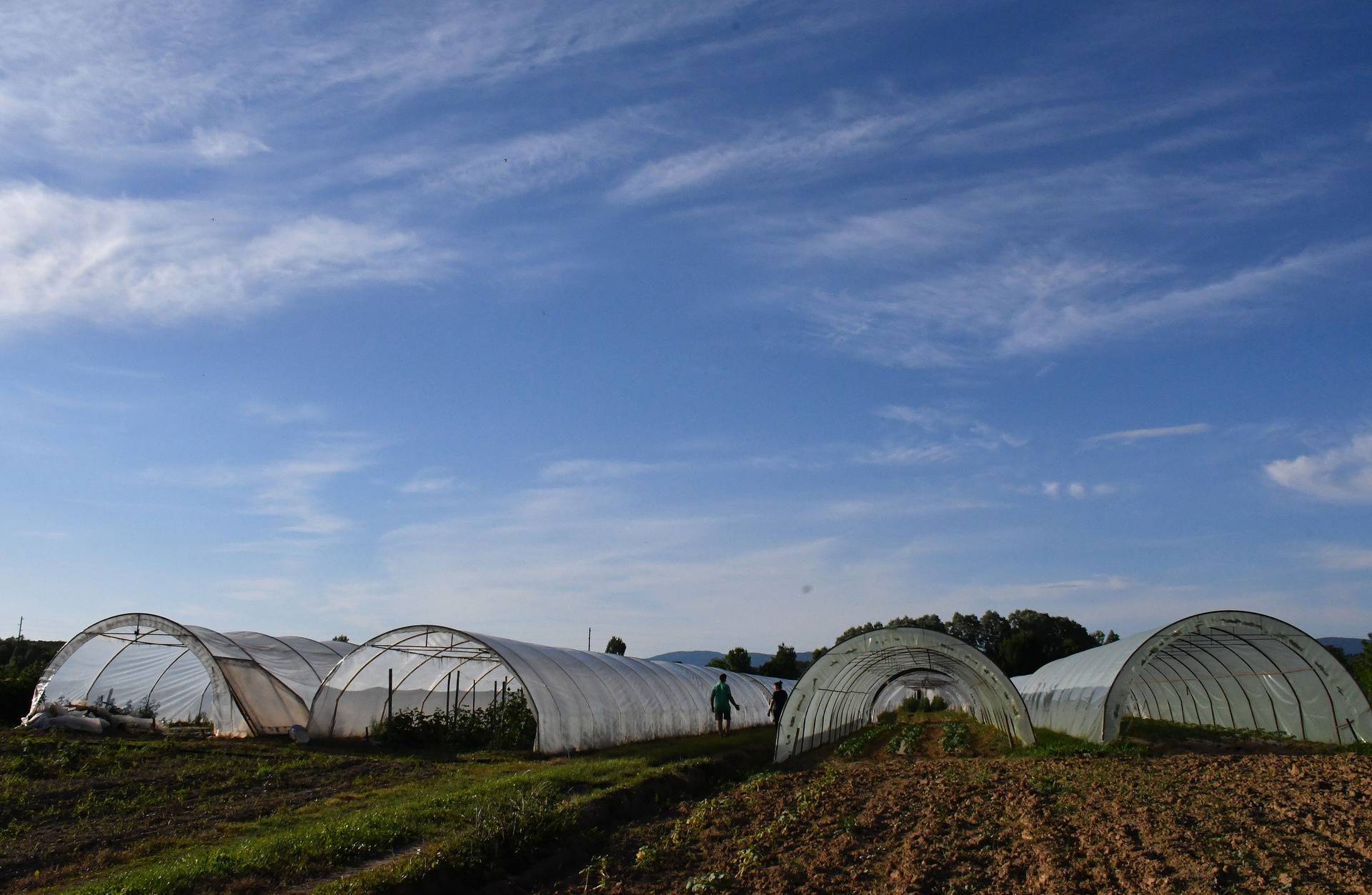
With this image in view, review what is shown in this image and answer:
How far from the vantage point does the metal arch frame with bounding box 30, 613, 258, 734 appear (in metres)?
22.5

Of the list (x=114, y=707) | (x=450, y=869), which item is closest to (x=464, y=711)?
(x=114, y=707)

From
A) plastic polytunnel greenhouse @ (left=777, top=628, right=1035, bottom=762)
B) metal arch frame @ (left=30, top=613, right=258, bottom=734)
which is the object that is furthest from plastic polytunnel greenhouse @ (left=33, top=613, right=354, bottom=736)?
plastic polytunnel greenhouse @ (left=777, top=628, right=1035, bottom=762)

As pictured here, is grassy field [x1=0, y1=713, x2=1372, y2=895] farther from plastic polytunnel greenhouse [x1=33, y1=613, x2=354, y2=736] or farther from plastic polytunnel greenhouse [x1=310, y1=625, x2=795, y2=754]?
plastic polytunnel greenhouse [x1=33, y1=613, x2=354, y2=736]

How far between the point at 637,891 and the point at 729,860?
4.32 ft

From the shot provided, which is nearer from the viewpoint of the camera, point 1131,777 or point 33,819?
point 33,819

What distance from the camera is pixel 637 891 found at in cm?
889

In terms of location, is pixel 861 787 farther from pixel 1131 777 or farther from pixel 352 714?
pixel 352 714

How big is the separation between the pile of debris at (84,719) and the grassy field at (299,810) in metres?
1.27

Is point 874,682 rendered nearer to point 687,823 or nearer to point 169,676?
point 169,676

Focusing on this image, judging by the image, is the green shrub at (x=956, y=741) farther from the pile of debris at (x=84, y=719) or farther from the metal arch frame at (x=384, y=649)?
the pile of debris at (x=84, y=719)

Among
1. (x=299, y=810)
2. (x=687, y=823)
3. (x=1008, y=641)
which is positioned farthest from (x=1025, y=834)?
(x=1008, y=641)

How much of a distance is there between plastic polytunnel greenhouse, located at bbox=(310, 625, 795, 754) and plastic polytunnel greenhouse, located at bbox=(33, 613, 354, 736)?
144 cm

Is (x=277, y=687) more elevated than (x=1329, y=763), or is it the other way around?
(x=277, y=687)

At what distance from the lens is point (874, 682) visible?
3450 centimetres
